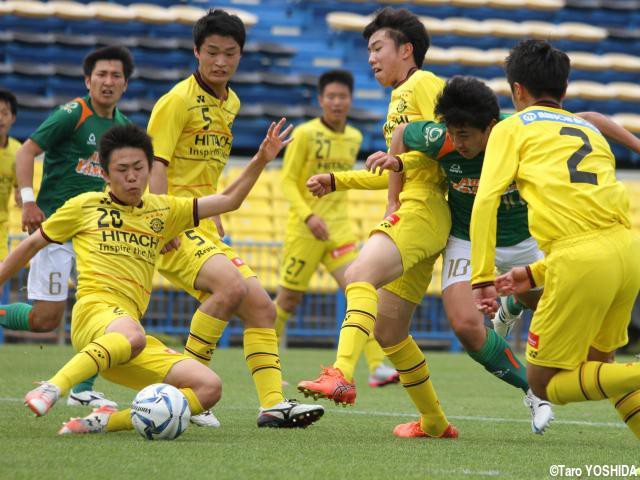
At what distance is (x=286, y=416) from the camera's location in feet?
19.9

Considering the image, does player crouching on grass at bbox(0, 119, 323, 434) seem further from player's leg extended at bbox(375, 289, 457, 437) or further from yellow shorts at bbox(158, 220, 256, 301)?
player's leg extended at bbox(375, 289, 457, 437)

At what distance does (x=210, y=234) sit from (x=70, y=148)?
1.53 m

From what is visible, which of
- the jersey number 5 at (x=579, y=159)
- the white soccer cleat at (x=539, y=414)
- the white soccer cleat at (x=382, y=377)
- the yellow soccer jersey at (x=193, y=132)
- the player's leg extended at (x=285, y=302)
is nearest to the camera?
the jersey number 5 at (x=579, y=159)

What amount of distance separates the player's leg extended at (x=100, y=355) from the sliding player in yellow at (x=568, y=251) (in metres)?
1.73

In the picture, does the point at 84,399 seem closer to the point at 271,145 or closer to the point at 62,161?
the point at 62,161

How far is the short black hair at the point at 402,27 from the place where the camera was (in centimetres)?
643

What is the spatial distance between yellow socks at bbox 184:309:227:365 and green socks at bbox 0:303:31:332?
1.69 meters

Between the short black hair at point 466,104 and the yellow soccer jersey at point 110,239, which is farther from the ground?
the short black hair at point 466,104

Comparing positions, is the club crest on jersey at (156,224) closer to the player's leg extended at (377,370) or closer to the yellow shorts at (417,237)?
the yellow shorts at (417,237)

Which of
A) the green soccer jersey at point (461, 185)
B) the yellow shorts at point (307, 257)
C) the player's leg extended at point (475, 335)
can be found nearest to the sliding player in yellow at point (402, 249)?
the green soccer jersey at point (461, 185)

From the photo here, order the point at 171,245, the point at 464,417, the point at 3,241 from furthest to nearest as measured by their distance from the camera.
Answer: the point at 3,241 → the point at 464,417 → the point at 171,245

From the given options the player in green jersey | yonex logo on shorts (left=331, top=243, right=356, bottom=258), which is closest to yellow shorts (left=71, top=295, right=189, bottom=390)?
the player in green jersey

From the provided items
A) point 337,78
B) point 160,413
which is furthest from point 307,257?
point 160,413

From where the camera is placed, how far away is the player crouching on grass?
5.49 m
